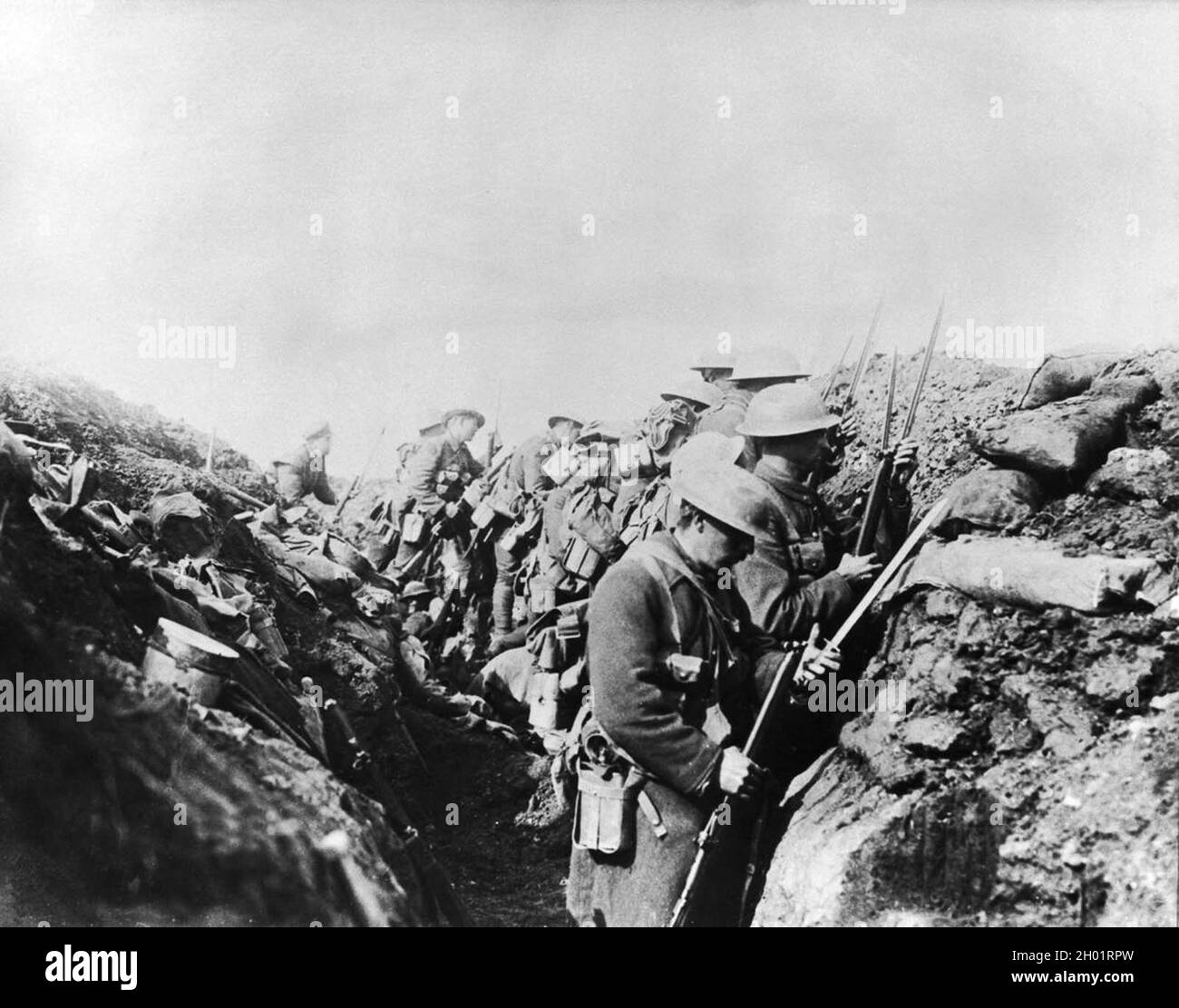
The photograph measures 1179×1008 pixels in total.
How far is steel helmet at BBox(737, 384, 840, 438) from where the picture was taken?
17.3ft

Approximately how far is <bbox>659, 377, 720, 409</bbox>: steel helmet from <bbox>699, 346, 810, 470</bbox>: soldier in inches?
7.3

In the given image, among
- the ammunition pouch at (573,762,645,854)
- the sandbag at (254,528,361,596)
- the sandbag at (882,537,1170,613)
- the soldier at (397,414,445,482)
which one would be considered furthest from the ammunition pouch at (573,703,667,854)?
the soldier at (397,414,445,482)

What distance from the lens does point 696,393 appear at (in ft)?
21.1

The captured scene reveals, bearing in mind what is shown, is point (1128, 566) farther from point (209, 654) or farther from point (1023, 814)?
point (209, 654)

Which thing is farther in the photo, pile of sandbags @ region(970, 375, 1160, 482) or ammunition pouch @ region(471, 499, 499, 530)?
ammunition pouch @ region(471, 499, 499, 530)

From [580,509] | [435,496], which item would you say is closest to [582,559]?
[580,509]

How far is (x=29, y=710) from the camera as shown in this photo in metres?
4.65

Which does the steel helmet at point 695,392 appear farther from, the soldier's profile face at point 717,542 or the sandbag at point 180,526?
the sandbag at point 180,526

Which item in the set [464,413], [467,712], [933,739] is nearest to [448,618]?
[464,413]

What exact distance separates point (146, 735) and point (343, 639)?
1.77 metres

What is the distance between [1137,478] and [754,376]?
207cm

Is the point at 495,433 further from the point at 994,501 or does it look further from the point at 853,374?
the point at 994,501

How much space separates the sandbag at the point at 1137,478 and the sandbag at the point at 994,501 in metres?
0.25

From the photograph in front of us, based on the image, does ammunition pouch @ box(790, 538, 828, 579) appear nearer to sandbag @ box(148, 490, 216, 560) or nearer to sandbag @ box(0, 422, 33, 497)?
sandbag @ box(148, 490, 216, 560)
